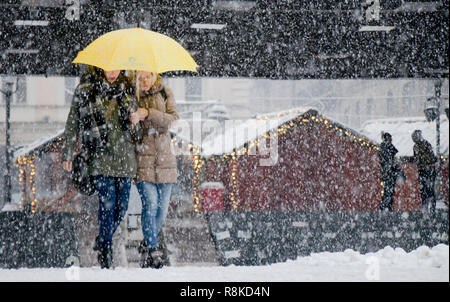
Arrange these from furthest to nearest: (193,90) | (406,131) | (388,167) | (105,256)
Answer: (193,90) → (406,131) → (388,167) → (105,256)

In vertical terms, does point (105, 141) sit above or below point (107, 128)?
below

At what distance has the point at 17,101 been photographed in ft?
125

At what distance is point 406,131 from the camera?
25516 mm

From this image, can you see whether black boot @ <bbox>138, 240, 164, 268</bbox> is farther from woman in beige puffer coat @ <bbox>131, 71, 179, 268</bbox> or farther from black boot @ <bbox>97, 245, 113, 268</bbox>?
black boot @ <bbox>97, 245, 113, 268</bbox>

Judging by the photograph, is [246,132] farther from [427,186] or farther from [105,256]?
[105,256]

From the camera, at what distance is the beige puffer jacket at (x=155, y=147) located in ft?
17.6

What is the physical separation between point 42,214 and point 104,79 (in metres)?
2.96

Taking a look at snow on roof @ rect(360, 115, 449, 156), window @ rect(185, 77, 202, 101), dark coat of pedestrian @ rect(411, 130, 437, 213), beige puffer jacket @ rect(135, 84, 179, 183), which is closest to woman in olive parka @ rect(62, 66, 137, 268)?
beige puffer jacket @ rect(135, 84, 179, 183)

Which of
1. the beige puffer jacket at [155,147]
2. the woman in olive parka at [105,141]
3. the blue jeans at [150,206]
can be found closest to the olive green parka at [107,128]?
the woman in olive parka at [105,141]

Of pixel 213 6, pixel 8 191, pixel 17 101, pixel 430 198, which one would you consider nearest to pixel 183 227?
pixel 213 6

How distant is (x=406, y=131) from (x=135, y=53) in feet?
71.4

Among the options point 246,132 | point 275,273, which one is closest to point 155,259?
point 275,273

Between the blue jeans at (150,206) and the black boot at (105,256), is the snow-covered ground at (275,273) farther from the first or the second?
the blue jeans at (150,206)

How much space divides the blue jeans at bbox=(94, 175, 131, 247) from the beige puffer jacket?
0.71ft
